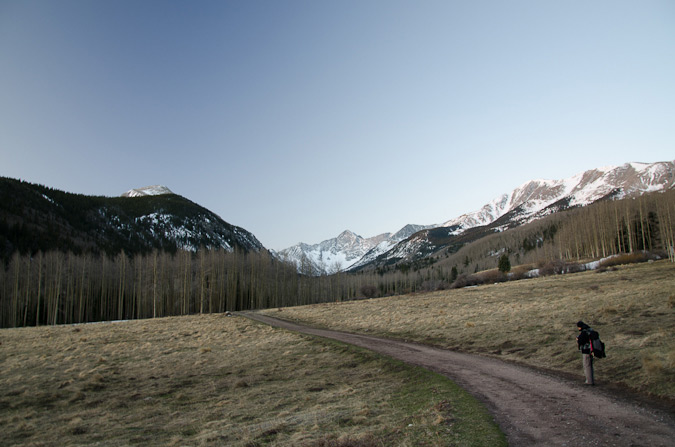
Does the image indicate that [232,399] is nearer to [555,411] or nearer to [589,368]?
[555,411]

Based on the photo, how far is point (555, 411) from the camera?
10727 millimetres

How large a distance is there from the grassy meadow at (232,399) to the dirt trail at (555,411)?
0.79 meters

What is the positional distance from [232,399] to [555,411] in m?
13.1

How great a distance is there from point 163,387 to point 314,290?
109319mm

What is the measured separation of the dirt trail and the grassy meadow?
2.58ft

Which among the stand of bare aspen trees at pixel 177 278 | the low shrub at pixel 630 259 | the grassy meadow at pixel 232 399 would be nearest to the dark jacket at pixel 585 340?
the grassy meadow at pixel 232 399

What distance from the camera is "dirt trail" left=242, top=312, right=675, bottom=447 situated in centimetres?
861

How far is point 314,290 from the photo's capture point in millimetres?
127875

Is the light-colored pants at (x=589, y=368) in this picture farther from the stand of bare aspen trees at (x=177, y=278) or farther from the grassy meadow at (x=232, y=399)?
the stand of bare aspen trees at (x=177, y=278)

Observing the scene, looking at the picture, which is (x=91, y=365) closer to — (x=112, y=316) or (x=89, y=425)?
(x=89, y=425)

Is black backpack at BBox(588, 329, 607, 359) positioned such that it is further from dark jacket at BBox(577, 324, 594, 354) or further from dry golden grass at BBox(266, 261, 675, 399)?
dry golden grass at BBox(266, 261, 675, 399)

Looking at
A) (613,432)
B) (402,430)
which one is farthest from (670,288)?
(402,430)

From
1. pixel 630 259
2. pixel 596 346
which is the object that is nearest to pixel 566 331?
pixel 596 346

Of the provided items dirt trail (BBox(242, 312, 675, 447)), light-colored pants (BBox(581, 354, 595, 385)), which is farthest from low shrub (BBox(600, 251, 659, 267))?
dirt trail (BBox(242, 312, 675, 447))
